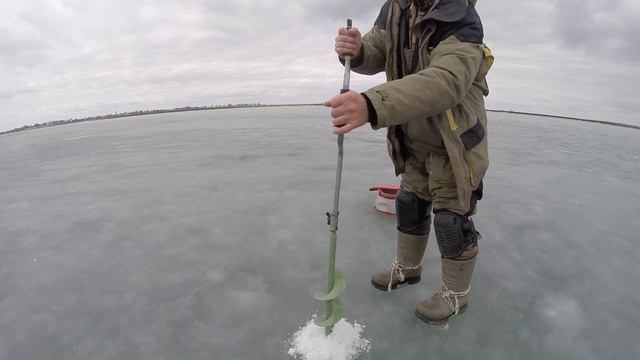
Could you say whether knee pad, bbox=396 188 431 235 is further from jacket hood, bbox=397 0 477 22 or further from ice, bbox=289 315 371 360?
jacket hood, bbox=397 0 477 22

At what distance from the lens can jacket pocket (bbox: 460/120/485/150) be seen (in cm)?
177

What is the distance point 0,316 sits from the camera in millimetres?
2219

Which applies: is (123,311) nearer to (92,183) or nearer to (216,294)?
(216,294)

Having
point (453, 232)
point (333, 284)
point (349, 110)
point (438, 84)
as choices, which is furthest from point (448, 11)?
point (333, 284)

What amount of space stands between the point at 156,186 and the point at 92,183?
1.54 m

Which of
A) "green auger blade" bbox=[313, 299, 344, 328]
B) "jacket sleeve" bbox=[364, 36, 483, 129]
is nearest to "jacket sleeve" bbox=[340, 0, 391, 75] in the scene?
"jacket sleeve" bbox=[364, 36, 483, 129]

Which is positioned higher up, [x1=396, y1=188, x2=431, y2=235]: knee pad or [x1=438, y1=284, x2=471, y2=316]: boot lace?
[x1=396, y1=188, x2=431, y2=235]: knee pad

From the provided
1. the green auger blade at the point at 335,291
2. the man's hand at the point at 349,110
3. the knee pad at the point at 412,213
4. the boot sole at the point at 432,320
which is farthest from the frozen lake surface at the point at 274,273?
the man's hand at the point at 349,110

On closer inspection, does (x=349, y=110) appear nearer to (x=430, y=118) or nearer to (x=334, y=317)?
(x=430, y=118)

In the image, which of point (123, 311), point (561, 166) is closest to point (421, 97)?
point (123, 311)

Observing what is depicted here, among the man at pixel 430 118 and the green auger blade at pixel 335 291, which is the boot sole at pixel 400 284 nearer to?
the man at pixel 430 118

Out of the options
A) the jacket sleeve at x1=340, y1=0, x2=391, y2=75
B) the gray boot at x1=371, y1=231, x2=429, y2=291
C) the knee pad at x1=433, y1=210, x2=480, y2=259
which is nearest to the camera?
the knee pad at x1=433, y1=210, x2=480, y2=259

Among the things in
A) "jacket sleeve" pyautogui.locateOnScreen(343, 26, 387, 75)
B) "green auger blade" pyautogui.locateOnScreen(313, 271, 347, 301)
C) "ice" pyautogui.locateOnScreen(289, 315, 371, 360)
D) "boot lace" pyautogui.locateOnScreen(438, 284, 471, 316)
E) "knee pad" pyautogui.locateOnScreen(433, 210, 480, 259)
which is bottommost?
"ice" pyautogui.locateOnScreen(289, 315, 371, 360)

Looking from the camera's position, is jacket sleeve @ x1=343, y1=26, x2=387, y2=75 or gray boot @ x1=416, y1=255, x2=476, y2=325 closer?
gray boot @ x1=416, y1=255, x2=476, y2=325
